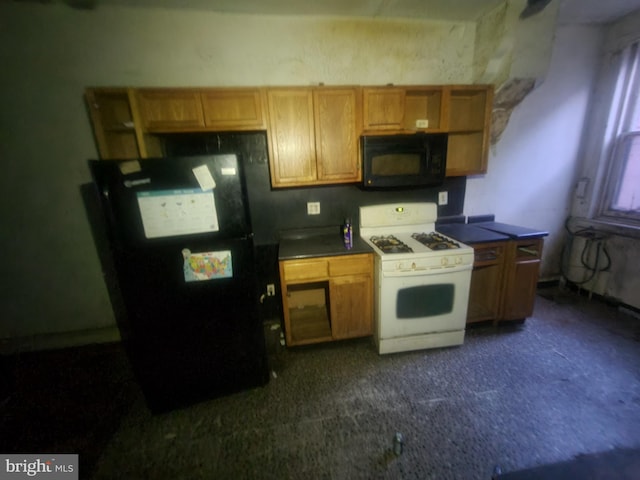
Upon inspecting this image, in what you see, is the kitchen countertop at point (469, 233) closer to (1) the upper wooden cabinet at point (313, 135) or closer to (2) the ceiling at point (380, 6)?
(1) the upper wooden cabinet at point (313, 135)

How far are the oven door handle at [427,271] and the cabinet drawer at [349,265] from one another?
0.64 feet

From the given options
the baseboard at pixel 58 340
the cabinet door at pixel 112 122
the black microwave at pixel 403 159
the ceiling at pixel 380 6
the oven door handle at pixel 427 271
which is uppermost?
the ceiling at pixel 380 6

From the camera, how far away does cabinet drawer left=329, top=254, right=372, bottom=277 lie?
2.07 m

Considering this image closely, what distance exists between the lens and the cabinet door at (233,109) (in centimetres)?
191

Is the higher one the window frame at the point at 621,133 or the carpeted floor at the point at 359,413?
the window frame at the point at 621,133

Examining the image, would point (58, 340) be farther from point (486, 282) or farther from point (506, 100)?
point (506, 100)

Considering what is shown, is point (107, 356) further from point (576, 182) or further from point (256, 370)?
point (576, 182)

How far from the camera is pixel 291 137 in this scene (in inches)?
80.7

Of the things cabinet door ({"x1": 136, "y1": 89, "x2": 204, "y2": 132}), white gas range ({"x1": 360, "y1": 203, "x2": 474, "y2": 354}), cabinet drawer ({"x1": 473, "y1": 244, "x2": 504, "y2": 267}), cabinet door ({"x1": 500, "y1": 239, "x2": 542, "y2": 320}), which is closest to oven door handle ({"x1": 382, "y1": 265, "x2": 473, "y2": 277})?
white gas range ({"x1": 360, "y1": 203, "x2": 474, "y2": 354})

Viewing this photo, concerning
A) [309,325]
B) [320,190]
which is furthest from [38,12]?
[309,325]

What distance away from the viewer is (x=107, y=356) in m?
2.31

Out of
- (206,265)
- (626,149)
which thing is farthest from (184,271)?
(626,149)

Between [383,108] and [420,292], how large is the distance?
160 centimetres

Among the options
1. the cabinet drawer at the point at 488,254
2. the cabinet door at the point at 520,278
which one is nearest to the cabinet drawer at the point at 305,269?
the cabinet drawer at the point at 488,254
